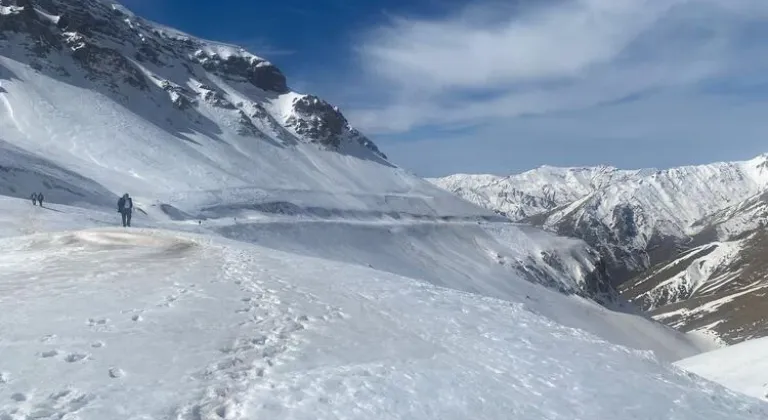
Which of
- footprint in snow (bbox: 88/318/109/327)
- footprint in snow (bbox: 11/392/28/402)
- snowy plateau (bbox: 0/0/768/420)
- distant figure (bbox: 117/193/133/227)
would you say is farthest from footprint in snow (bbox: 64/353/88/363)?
distant figure (bbox: 117/193/133/227)

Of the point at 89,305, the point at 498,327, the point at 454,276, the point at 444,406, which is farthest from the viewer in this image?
the point at 454,276

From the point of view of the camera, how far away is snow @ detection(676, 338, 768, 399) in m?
18.1

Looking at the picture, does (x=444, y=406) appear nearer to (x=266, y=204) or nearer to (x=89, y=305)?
(x=89, y=305)

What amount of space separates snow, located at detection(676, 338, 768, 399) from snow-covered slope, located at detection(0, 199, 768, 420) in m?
4.22

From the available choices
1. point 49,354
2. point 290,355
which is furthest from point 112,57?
point 290,355

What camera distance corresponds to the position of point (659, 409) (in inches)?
455

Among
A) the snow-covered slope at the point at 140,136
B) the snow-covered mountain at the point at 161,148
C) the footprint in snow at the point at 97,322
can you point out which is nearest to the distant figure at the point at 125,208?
the footprint in snow at the point at 97,322

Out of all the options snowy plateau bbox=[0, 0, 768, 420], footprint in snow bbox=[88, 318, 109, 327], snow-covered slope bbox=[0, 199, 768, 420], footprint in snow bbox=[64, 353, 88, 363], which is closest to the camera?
snow-covered slope bbox=[0, 199, 768, 420]

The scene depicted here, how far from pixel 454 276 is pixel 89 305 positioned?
248 feet

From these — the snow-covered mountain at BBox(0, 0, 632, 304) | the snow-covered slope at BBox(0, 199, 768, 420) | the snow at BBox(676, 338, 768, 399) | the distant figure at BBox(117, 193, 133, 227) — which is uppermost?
the snow-covered mountain at BBox(0, 0, 632, 304)

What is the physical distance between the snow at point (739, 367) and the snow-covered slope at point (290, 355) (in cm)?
422

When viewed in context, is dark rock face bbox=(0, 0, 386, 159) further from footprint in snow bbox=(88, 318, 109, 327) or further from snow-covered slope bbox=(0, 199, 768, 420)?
footprint in snow bbox=(88, 318, 109, 327)

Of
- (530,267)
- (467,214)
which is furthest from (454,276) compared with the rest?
(467,214)

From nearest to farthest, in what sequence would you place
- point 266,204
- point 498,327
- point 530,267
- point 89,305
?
point 89,305, point 498,327, point 266,204, point 530,267
